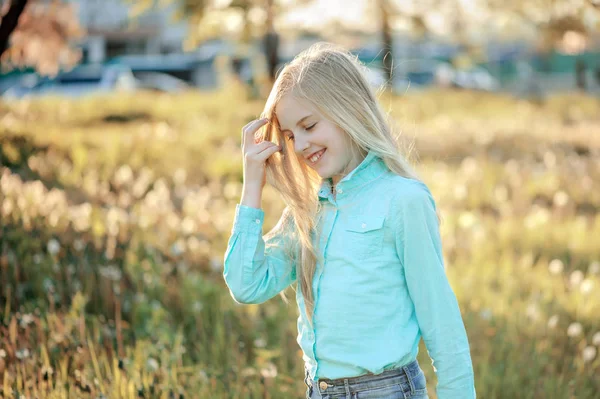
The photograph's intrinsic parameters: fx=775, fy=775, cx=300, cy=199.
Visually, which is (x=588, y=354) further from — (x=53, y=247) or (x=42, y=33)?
(x=42, y=33)

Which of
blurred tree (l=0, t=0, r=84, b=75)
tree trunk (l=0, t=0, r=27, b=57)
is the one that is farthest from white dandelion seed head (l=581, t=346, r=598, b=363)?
blurred tree (l=0, t=0, r=84, b=75)

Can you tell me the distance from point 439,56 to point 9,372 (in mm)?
41537

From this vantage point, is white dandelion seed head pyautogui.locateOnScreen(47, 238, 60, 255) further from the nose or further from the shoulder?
the shoulder

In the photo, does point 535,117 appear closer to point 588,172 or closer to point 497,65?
point 588,172

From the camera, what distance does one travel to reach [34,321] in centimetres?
389

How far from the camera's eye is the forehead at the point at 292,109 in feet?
7.67

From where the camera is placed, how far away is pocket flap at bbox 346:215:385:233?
2.24m

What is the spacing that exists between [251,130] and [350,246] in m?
0.49

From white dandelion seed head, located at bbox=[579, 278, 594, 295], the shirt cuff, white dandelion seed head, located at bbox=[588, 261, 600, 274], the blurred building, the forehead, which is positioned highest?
the forehead

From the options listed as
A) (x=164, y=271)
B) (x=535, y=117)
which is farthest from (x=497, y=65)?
(x=164, y=271)

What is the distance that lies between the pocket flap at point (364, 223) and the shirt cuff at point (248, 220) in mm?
286

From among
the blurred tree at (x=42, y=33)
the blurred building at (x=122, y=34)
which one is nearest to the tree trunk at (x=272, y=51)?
the blurred tree at (x=42, y=33)

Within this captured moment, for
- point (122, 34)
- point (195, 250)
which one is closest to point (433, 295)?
point (195, 250)

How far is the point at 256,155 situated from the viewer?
2447 millimetres
